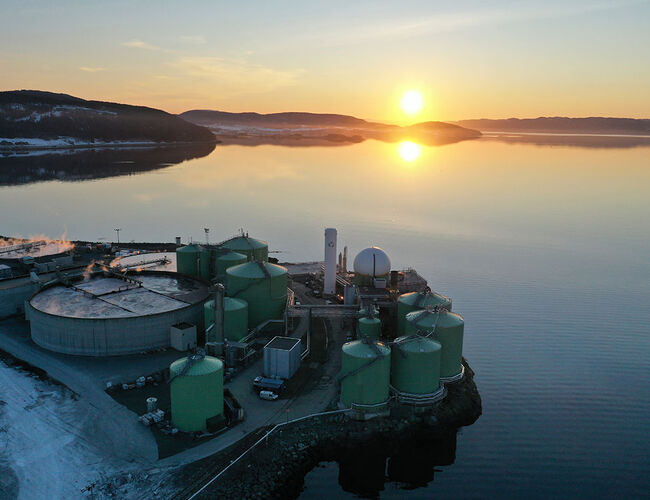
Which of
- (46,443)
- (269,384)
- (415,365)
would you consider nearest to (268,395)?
(269,384)

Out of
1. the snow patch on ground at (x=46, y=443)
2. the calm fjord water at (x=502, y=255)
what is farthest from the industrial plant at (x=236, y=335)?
the calm fjord water at (x=502, y=255)

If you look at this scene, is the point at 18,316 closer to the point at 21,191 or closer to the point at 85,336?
the point at 85,336

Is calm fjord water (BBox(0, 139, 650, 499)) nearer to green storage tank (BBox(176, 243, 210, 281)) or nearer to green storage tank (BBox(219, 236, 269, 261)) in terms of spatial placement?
green storage tank (BBox(219, 236, 269, 261))

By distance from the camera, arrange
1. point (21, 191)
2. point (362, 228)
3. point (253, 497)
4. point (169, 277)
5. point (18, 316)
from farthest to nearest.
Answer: point (21, 191)
point (362, 228)
point (169, 277)
point (18, 316)
point (253, 497)

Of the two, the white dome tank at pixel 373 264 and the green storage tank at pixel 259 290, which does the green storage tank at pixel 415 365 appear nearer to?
the green storage tank at pixel 259 290

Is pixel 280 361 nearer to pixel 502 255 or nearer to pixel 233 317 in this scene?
pixel 233 317

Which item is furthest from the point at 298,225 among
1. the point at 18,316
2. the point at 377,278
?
the point at 18,316

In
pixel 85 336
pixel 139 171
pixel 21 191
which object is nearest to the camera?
pixel 85 336
